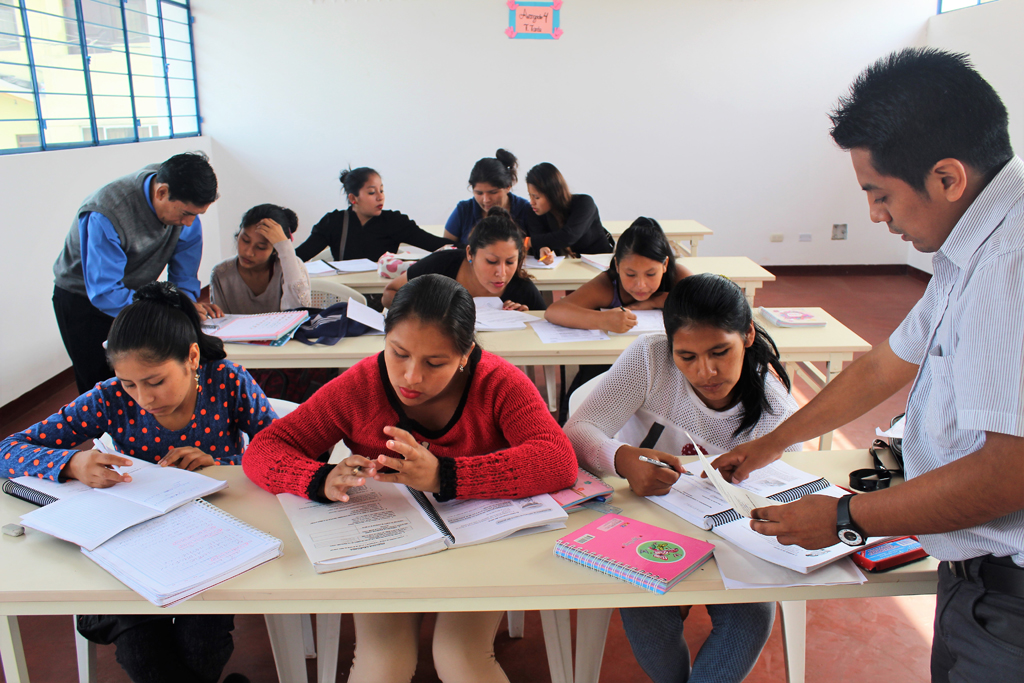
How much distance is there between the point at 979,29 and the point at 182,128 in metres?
6.66

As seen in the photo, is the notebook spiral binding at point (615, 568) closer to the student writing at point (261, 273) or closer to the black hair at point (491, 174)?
the student writing at point (261, 273)

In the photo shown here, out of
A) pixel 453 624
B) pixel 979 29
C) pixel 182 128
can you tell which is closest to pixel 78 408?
pixel 453 624

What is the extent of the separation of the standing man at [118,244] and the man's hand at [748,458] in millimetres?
1917

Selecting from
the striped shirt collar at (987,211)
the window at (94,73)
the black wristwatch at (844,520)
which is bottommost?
the black wristwatch at (844,520)

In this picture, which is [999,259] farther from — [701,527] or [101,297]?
[101,297]

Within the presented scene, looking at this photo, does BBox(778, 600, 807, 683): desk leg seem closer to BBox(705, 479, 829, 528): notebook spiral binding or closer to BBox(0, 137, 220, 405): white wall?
BBox(705, 479, 829, 528): notebook spiral binding

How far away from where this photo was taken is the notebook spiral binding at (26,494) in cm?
133

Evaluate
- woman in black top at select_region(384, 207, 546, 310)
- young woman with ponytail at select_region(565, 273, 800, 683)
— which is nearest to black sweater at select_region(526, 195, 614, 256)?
woman in black top at select_region(384, 207, 546, 310)

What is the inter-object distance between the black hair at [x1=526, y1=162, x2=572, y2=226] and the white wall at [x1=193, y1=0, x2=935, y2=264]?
2337 millimetres

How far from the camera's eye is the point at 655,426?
5.76 ft

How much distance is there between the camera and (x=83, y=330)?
2756mm

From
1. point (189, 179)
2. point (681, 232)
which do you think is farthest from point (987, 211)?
point (681, 232)

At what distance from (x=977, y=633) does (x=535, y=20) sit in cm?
622

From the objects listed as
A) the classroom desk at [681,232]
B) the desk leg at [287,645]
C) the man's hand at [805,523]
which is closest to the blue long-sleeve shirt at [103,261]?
the desk leg at [287,645]
